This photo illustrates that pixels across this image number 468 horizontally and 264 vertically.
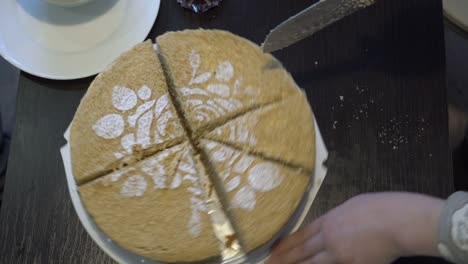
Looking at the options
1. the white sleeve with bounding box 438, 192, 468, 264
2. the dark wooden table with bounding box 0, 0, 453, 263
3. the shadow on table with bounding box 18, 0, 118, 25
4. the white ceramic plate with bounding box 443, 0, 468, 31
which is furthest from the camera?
the white ceramic plate with bounding box 443, 0, 468, 31

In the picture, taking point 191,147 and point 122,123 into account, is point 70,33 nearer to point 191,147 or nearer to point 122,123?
point 122,123

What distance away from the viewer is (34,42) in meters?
1.24

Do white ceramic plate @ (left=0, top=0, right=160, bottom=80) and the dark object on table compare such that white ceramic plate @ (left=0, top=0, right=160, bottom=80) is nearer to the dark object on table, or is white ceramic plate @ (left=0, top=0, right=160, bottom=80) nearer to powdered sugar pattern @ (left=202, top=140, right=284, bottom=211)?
the dark object on table

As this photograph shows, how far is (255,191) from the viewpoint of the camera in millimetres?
1011

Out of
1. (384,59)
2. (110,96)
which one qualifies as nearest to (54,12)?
(110,96)

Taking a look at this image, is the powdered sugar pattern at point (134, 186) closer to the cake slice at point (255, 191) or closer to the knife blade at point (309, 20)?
the cake slice at point (255, 191)

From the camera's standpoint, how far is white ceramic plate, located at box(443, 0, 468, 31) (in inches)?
64.7

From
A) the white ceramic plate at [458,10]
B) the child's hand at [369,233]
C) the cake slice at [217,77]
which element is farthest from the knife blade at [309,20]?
the white ceramic plate at [458,10]

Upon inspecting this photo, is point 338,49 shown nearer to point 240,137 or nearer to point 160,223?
point 240,137

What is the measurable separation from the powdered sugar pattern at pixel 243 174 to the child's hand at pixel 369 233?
0.55 ft

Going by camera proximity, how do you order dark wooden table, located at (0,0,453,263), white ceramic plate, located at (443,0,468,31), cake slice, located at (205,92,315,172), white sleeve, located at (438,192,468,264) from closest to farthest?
white sleeve, located at (438,192,468,264), cake slice, located at (205,92,315,172), dark wooden table, located at (0,0,453,263), white ceramic plate, located at (443,0,468,31)

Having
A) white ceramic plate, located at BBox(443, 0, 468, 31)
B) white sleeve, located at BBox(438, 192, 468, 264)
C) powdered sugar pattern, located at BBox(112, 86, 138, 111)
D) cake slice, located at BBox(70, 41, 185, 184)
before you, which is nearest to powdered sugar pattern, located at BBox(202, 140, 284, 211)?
cake slice, located at BBox(70, 41, 185, 184)

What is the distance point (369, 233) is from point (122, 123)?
0.59 m

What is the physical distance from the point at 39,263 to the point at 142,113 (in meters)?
0.45
